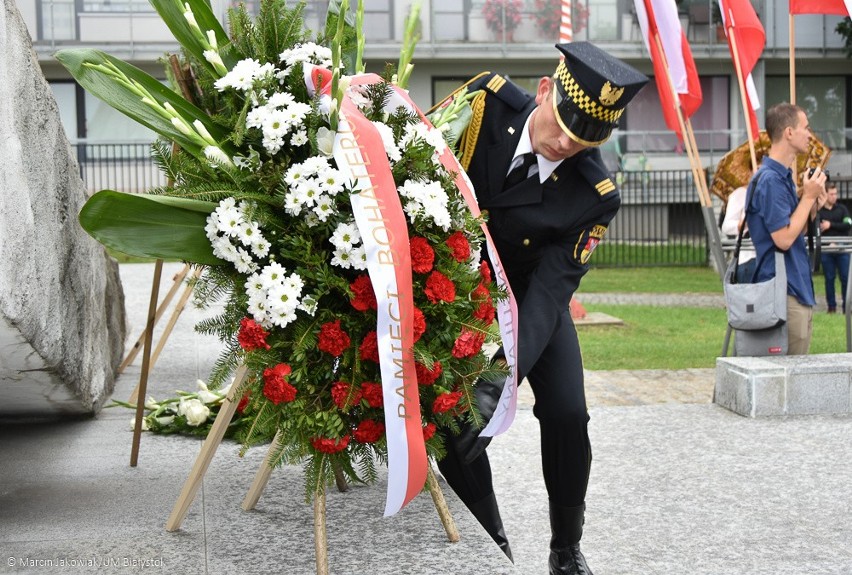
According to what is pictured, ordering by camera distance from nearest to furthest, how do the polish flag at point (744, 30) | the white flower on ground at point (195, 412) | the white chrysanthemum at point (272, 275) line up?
the white chrysanthemum at point (272, 275) < the white flower on ground at point (195, 412) < the polish flag at point (744, 30)

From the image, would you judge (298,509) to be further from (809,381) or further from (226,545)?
(809,381)

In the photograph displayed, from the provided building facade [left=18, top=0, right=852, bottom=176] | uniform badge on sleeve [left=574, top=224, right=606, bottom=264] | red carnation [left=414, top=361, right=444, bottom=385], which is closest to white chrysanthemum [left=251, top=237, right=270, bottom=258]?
red carnation [left=414, top=361, right=444, bottom=385]

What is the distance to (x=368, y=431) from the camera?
2.88m

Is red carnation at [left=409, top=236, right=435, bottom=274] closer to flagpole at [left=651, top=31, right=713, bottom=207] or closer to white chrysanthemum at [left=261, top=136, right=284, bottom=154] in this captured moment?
white chrysanthemum at [left=261, top=136, right=284, bottom=154]

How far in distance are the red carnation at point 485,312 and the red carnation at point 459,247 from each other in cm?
15

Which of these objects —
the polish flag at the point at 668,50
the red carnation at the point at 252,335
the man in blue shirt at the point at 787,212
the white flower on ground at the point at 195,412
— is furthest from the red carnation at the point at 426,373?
the polish flag at the point at 668,50

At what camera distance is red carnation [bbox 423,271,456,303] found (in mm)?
2881

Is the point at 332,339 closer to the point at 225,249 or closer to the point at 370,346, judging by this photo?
the point at 370,346

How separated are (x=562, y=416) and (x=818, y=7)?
5.56m

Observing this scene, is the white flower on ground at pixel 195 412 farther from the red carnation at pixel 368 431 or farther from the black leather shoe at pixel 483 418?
the red carnation at pixel 368 431

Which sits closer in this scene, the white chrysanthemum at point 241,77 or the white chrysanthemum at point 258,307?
the white chrysanthemum at point 258,307

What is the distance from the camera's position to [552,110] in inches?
135

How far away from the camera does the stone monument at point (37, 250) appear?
121 inches

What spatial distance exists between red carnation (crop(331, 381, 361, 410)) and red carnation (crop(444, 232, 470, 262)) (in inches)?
17.8
